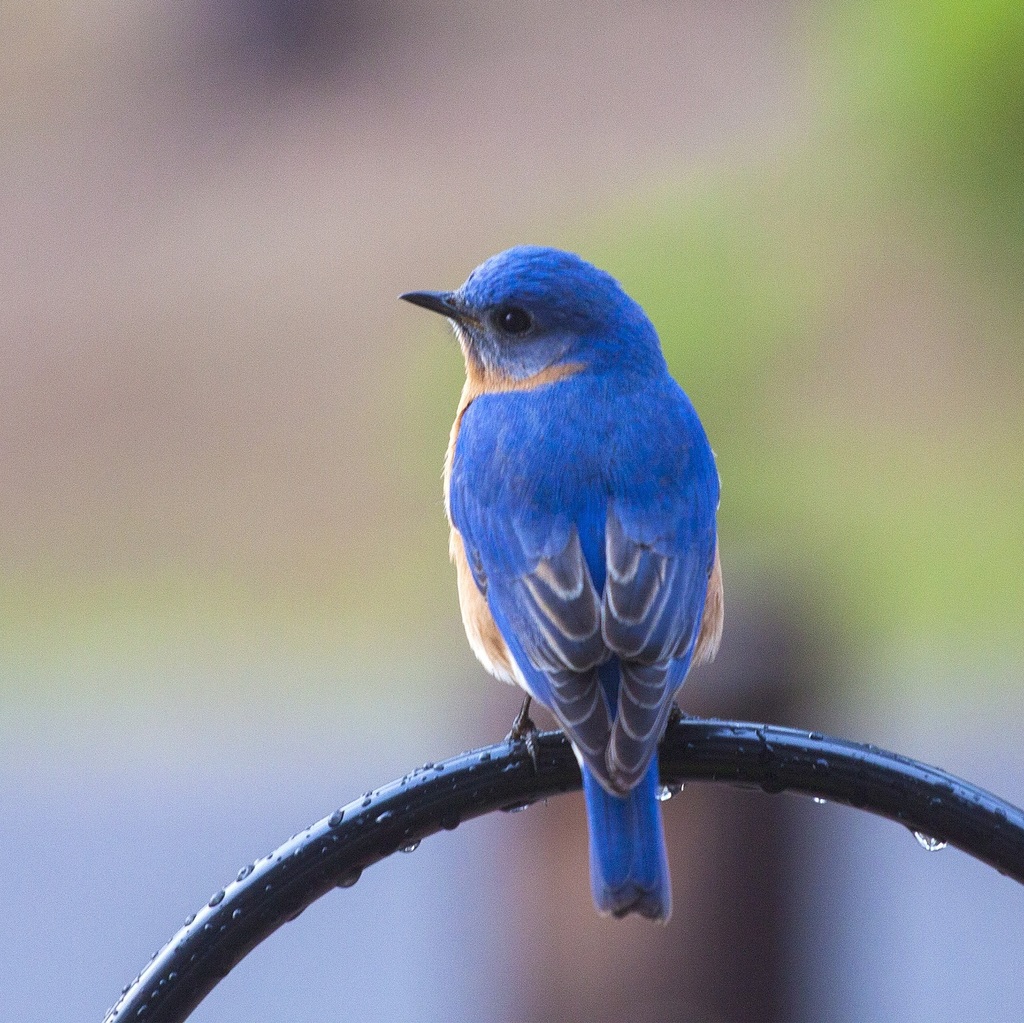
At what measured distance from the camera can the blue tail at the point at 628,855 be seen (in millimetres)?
1913

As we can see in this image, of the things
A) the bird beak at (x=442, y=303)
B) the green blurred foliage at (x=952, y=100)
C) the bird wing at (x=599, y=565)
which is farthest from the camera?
the green blurred foliage at (x=952, y=100)

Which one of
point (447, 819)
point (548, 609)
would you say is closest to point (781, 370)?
point (548, 609)

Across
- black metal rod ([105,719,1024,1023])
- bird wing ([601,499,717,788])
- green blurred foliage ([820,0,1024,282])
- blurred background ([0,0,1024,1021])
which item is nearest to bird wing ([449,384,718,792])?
bird wing ([601,499,717,788])

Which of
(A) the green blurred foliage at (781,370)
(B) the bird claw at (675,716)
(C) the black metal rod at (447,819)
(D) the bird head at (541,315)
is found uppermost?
(A) the green blurred foliage at (781,370)

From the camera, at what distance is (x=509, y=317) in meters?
2.83

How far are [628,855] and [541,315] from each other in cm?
122

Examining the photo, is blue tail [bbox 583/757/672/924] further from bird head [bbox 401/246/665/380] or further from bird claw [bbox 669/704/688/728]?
bird head [bbox 401/246/665/380]

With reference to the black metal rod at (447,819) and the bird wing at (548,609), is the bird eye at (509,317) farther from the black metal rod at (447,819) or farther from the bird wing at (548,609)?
the black metal rod at (447,819)

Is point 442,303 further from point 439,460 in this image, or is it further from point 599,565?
point 439,460

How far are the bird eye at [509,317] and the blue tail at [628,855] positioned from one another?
1.10 metres

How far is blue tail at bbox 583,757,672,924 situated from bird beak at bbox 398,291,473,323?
44.5 inches

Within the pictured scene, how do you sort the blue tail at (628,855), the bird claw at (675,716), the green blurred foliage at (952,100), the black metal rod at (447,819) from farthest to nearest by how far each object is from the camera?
the green blurred foliage at (952,100) → the bird claw at (675,716) → the blue tail at (628,855) → the black metal rod at (447,819)

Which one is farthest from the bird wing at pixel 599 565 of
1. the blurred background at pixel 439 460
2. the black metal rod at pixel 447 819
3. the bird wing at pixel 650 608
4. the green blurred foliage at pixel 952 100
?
the green blurred foliage at pixel 952 100

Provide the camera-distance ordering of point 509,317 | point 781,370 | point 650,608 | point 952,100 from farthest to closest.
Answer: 1. point 781,370
2. point 952,100
3. point 509,317
4. point 650,608
